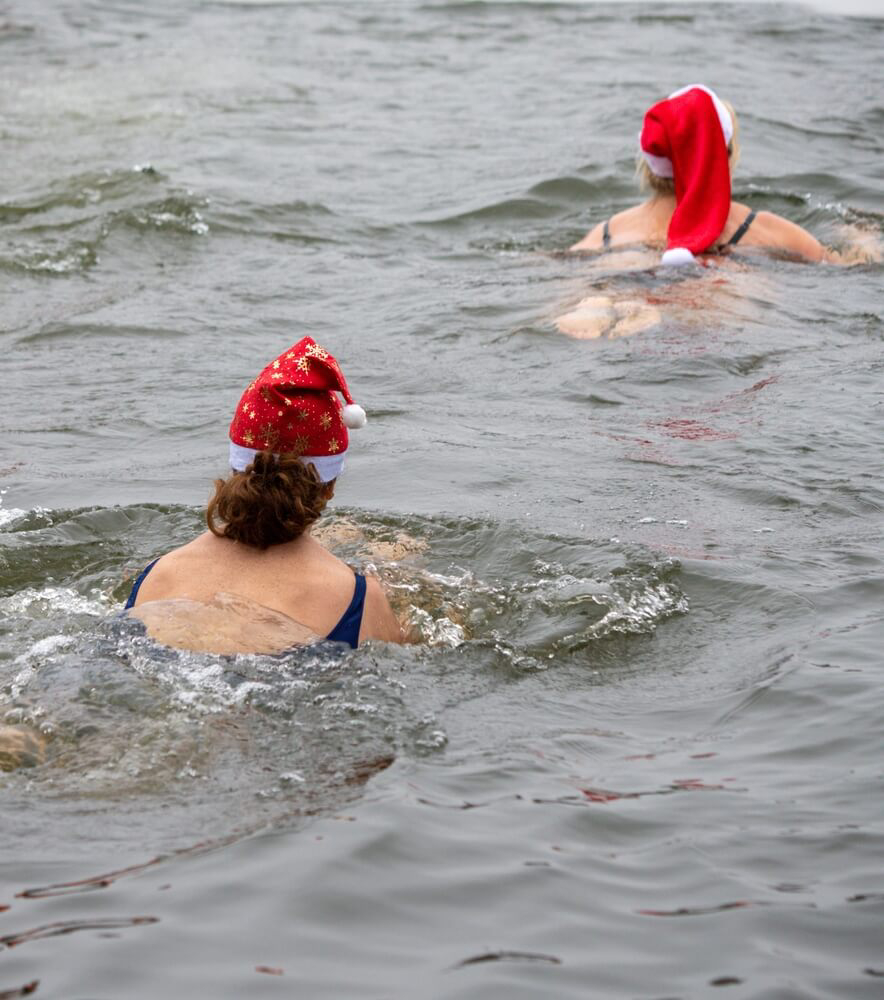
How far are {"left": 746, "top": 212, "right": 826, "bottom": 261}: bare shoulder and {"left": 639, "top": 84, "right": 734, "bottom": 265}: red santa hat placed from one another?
337 millimetres

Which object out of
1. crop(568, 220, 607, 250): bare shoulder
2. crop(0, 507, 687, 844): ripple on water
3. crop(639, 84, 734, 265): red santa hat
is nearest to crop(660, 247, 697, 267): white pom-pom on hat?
crop(639, 84, 734, 265): red santa hat

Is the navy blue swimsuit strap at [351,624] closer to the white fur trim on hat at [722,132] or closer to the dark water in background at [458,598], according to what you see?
the dark water in background at [458,598]

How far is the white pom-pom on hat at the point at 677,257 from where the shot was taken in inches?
340

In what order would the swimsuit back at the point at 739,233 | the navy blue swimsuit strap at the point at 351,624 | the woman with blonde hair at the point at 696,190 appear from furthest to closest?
the swimsuit back at the point at 739,233 < the woman with blonde hair at the point at 696,190 < the navy blue swimsuit strap at the point at 351,624

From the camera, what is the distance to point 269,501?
435 cm

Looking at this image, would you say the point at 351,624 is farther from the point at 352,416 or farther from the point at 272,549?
the point at 352,416

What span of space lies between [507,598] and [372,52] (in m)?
13.2

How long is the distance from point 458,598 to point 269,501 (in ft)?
3.17

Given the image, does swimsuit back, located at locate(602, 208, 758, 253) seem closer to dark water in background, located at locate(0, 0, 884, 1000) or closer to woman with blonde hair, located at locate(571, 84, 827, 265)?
woman with blonde hair, located at locate(571, 84, 827, 265)

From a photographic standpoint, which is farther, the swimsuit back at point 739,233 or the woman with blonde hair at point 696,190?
the swimsuit back at point 739,233

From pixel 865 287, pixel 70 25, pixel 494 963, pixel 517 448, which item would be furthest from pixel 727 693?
pixel 70 25

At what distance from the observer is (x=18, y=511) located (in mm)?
5871

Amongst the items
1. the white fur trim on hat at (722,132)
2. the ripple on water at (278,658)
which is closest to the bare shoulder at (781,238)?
the white fur trim on hat at (722,132)

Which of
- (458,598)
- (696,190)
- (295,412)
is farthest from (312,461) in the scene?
(696,190)
